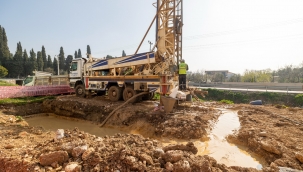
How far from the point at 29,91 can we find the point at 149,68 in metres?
9.30

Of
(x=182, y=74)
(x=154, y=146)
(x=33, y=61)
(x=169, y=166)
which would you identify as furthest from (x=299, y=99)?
(x=33, y=61)

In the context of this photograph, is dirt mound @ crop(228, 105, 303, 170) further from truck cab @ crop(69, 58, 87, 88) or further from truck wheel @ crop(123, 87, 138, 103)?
truck cab @ crop(69, 58, 87, 88)

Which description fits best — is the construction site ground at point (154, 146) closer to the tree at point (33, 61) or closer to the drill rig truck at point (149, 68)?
the drill rig truck at point (149, 68)

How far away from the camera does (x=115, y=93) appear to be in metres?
10.3

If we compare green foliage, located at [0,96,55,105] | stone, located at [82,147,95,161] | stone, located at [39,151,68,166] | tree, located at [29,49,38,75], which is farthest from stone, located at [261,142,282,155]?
tree, located at [29,49,38,75]

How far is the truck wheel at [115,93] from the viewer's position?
10.2 m

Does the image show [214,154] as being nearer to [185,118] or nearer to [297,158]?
[297,158]

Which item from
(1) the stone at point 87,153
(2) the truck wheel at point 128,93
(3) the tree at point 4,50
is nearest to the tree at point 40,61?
(3) the tree at point 4,50

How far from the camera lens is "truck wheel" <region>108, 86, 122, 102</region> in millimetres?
10195

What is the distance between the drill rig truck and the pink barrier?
14.3ft

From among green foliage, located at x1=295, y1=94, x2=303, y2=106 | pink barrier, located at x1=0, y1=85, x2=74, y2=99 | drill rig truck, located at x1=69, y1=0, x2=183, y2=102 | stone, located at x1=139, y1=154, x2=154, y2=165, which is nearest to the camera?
stone, located at x1=139, y1=154, x2=154, y2=165

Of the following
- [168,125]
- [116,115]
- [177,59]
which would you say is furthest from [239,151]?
[177,59]

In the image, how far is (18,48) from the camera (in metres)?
53.7

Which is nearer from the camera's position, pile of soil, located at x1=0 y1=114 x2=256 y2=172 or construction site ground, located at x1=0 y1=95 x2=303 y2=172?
pile of soil, located at x1=0 y1=114 x2=256 y2=172
